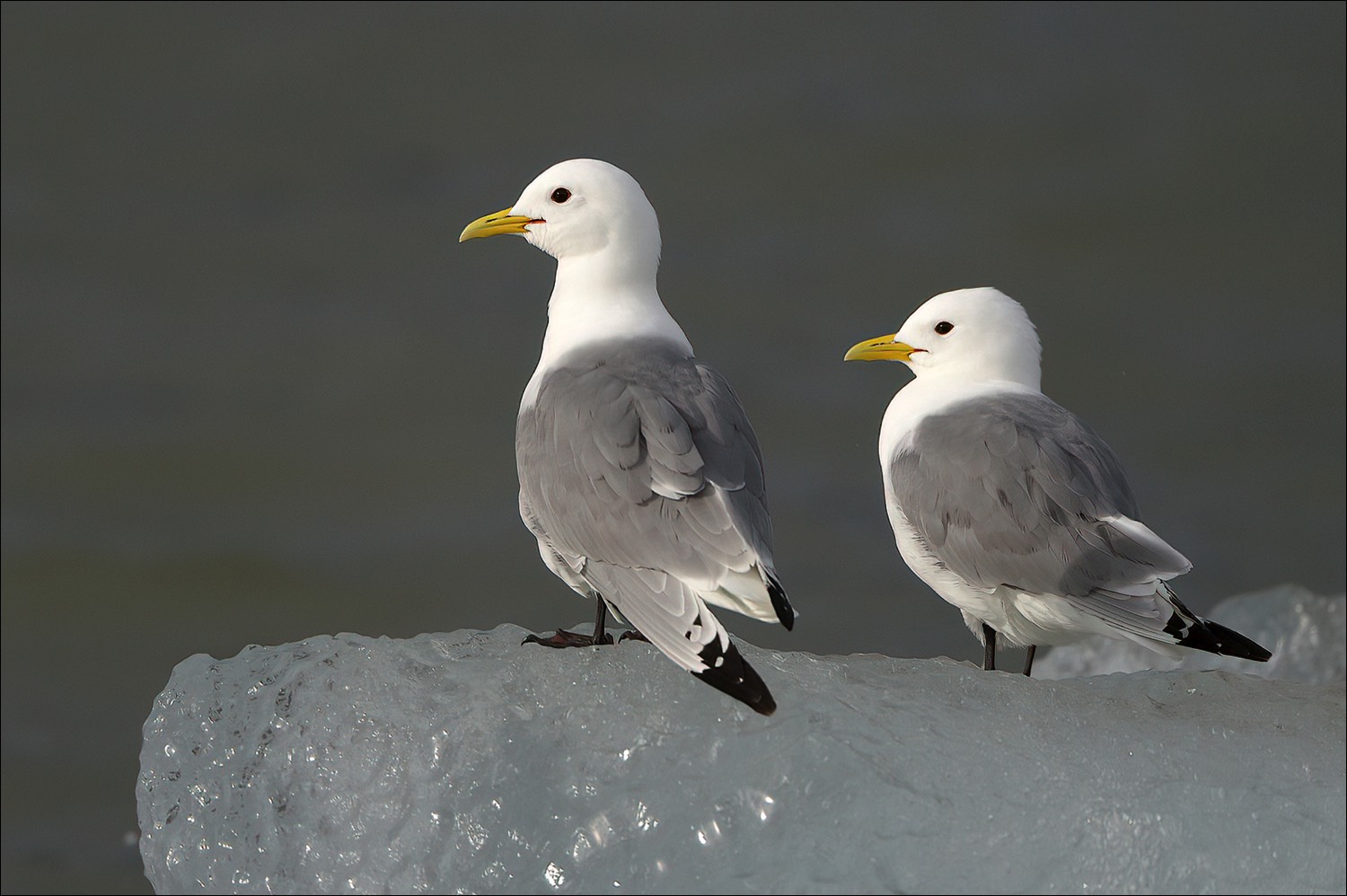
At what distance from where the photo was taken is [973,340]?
251cm

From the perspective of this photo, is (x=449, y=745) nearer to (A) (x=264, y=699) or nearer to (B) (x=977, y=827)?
(A) (x=264, y=699)

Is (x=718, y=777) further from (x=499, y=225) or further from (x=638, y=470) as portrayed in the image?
(x=499, y=225)

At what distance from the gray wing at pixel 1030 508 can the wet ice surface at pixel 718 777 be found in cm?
15

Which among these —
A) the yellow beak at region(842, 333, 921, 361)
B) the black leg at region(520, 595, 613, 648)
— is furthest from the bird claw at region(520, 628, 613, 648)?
the yellow beak at region(842, 333, 921, 361)

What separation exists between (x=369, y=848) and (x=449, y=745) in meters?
0.15

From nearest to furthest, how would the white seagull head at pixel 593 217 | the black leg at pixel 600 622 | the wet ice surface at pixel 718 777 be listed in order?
the wet ice surface at pixel 718 777, the black leg at pixel 600 622, the white seagull head at pixel 593 217

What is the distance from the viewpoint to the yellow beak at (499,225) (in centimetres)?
250

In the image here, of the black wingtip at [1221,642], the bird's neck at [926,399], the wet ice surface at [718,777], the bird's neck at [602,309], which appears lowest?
the wet ice surface at [718,777]

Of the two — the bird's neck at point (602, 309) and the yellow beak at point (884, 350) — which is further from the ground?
the bird's neck at point (602, 309)

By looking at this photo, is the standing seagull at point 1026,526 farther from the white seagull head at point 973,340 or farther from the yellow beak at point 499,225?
the yellow beak at point 499,225

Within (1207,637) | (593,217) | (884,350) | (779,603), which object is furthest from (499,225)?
(1207,637)

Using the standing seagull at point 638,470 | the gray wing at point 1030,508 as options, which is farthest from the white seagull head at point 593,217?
the gray wing at point 1030,508

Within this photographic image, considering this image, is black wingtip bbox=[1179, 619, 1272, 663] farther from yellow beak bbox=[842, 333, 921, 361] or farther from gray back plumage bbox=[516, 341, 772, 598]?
yellow beak bbox=[842, 333, 921, 361]

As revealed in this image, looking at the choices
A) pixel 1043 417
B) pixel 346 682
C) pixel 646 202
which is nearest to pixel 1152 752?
pixel 1043 417
